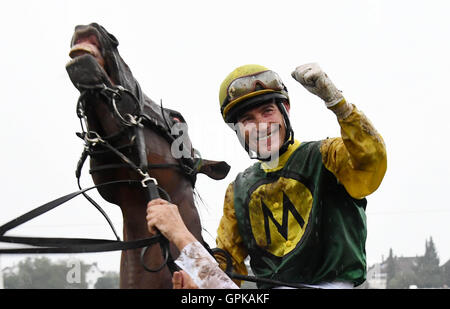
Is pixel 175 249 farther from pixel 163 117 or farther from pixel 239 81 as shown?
pixel 239 81

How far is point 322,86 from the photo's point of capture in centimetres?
233

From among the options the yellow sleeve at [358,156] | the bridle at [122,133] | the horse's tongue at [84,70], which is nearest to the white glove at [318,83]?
the yellow sleeve at [358,156]

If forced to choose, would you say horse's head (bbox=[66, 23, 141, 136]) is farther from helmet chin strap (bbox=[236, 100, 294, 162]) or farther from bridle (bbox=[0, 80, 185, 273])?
helmet chin strap (bbox=[236, 100, 294, 162])

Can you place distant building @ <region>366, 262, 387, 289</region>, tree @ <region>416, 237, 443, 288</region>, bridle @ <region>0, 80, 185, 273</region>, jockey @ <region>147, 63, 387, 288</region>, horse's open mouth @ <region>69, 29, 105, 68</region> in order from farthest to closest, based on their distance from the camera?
tree @ <region>416, 237, 443, 288</region> → distant building @ <region>366, 262, 387, 289</region> → jockey @ <region>147, 63, 387, 288</region> → horse's open mouth @ <region>69, 29, 105, 68</region> → bridle @ <region>0, 80, 185, 273</region>

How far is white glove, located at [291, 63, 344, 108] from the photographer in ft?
7.61

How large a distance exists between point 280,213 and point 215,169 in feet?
1.66

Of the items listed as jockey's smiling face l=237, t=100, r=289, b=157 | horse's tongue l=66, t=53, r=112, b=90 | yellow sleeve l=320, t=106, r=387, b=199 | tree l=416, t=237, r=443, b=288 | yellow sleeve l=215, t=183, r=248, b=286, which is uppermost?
horse's tongue l=66, t=53, r=112, b=90

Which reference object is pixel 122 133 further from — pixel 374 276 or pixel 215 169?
pixel 374 276

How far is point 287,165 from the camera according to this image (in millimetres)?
2953

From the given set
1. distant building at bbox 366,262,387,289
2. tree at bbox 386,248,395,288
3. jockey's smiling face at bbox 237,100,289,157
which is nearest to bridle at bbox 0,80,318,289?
jockey's smiling face at bbox 237,100,289,157

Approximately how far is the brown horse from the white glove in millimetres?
814
